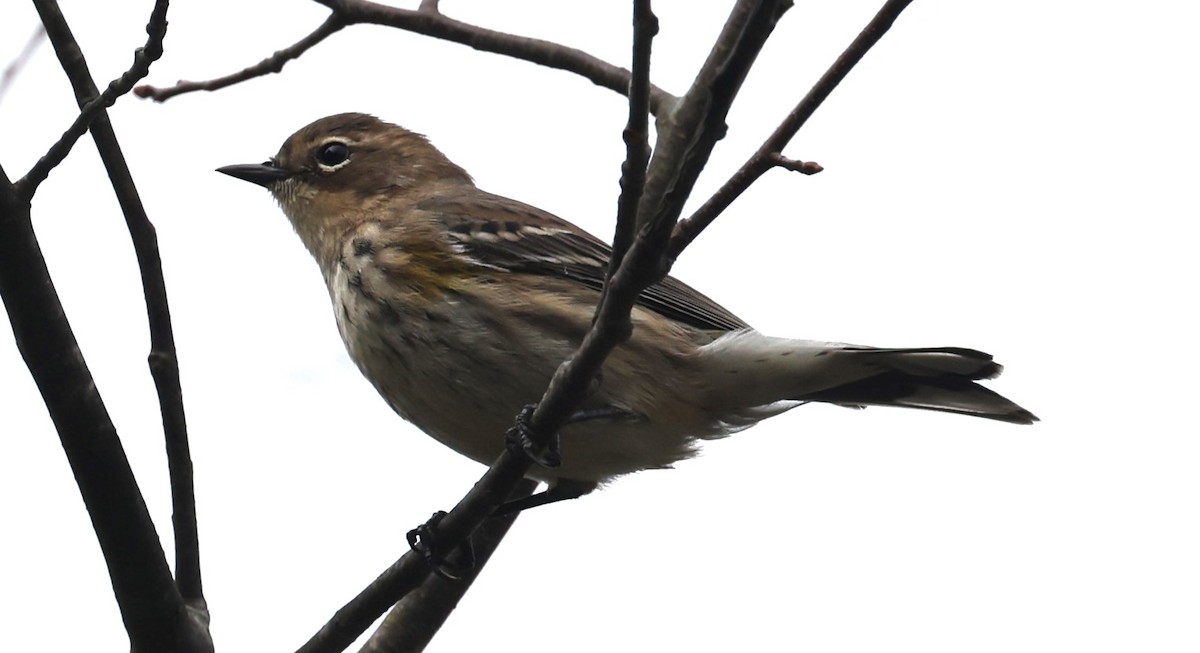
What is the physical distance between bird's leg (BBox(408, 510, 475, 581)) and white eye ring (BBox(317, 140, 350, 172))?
2975 mm

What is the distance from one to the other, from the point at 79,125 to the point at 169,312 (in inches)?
36.8

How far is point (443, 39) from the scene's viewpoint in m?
6.59

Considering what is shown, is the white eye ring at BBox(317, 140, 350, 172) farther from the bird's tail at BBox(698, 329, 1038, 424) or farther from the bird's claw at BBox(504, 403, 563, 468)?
the bird's claw at BBox(504, 403, 563, 468)

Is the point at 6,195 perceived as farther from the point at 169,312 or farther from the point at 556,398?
the point at 556,398

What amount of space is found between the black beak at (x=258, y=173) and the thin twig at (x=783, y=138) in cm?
502

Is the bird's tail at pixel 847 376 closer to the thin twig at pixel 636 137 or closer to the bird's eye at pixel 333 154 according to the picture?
the thin twig at pixel 636 137

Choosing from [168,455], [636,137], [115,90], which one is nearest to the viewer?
[636,137]

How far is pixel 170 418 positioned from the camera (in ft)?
18.3

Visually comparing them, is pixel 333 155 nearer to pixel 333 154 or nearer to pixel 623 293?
pixel 333 154

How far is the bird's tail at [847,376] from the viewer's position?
6.30m

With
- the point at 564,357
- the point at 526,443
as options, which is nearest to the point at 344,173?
the point at 564,357

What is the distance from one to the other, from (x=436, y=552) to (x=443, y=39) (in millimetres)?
2572

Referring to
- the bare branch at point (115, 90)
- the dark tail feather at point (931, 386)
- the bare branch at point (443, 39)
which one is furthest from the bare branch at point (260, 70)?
the dark tail feather at point (931, 386)

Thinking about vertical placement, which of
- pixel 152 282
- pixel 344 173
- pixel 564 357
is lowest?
pixel 152 282
